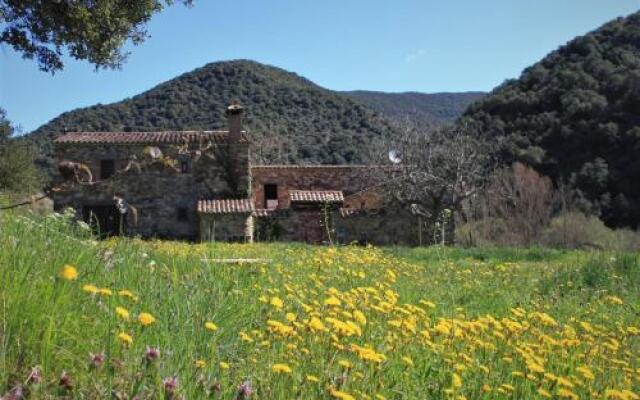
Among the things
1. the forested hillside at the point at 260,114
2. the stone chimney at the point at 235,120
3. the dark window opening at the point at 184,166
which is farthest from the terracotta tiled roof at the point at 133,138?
the forested hillside at the point at 260,114

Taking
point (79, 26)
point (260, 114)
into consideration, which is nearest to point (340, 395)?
point (79, 26)

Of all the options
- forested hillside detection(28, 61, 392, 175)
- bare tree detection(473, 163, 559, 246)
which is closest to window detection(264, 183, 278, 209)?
bare tree detection(473, 163, 559, 246)

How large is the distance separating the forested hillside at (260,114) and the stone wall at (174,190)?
20134mm

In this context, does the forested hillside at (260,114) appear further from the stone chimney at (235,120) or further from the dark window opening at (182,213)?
the dark window opening at (182,213)

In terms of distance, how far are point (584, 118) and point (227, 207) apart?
22.6m

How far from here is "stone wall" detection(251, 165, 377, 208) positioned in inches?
1156

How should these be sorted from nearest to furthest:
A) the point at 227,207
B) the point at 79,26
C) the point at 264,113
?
the point at 79,26, the point at 227,207, the point at 264,113

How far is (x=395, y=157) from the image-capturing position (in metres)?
29.4

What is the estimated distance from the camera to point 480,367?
2.95 m

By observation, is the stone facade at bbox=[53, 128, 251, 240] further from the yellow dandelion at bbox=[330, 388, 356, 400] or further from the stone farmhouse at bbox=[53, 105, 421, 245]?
the yellow dandelion at bbox=[330, 388, 356, 400]

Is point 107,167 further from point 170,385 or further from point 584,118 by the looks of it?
point 170,385

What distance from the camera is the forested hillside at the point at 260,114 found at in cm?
4741

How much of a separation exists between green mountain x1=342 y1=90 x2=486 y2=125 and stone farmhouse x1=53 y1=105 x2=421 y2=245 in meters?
35.7

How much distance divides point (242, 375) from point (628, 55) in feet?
138
